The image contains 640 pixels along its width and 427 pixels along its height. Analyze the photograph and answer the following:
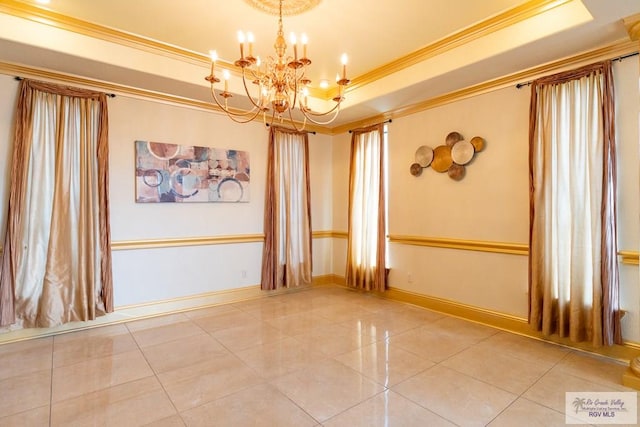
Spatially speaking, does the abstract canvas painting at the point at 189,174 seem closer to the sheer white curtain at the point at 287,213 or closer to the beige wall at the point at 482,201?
the sheer white curtain at the point at 287,213

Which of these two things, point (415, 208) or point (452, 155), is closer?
point (452, 155)

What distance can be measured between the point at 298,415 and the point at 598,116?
346 cm

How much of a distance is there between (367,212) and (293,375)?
9.49 ft

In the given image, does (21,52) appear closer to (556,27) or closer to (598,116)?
(556,27)

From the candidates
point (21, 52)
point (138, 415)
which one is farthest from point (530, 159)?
point (21, 52)

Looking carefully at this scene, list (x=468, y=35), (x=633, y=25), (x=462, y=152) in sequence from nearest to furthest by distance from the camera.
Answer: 1. (x=633, y=25)
2. (x=468, y=35)
3. (x=462, y=152)

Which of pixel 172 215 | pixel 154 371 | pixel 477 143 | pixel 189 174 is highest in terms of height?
pixel 477 143

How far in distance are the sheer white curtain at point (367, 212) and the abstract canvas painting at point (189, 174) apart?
1.72 meters

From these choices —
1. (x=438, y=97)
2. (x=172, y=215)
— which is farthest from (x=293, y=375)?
(x=438, y=97)

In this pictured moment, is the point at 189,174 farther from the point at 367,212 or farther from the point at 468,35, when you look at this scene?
the point at 468,35

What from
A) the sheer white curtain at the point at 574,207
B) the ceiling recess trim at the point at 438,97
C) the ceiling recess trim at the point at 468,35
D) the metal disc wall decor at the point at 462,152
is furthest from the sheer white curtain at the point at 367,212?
the sheer white curtain at the point at 574,207

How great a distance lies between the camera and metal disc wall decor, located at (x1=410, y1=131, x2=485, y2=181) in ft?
12.7

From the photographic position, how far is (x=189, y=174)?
4.34 m

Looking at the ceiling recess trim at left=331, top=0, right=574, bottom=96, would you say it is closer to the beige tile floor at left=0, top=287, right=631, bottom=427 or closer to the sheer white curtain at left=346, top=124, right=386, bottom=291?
the sheer white curtain at left=346, top=124, right=386, bottom=291
